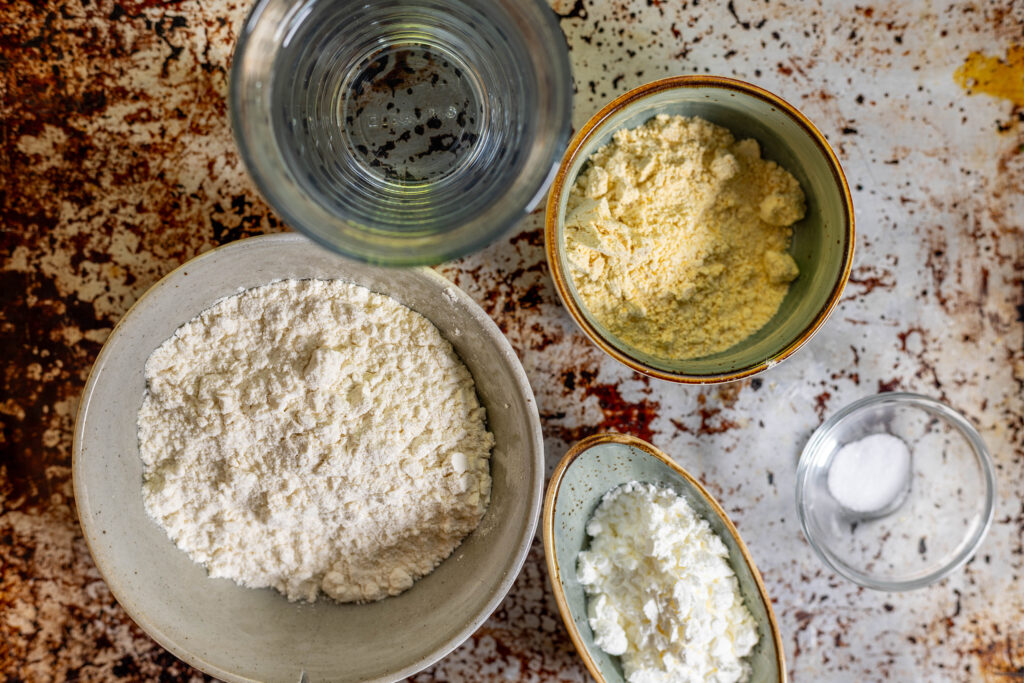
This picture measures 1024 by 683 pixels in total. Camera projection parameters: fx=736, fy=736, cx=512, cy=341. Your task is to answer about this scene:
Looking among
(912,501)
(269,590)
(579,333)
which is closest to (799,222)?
(579,333)

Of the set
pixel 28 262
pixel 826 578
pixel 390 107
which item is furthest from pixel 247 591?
pixel 826 578

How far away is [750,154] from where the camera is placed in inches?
33.8

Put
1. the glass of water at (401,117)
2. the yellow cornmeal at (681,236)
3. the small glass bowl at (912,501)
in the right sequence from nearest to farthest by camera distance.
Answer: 1. the glass of water at (401,117)
2. the yellow cornmeal at (681,236)
3. the small glass bowl at (912,501)

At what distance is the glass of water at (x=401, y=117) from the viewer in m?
0.72

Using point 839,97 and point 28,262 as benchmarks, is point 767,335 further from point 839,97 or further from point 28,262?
point 28,262

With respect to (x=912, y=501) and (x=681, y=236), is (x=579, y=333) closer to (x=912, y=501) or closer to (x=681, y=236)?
(x=681, y=236)

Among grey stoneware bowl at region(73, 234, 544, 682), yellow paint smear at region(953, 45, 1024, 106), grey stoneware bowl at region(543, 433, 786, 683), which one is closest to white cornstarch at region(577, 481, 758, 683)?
grey stoneware bowl at region(543, 433, 786, 683)

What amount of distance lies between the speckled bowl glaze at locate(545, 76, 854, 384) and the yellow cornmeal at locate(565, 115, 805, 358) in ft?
0.05

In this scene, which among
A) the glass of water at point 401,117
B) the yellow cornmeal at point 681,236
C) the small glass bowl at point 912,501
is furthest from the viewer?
the small glass bowl at point 912,501

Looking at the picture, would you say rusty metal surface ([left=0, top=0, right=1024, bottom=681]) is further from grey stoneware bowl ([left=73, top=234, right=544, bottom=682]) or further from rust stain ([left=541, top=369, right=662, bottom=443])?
grey stoneware bowl ([left=73, top=234, right=544, bottom=682])

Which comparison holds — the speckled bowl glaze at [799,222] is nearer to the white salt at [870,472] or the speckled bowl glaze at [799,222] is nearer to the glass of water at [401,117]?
the glass of water at [401,117]

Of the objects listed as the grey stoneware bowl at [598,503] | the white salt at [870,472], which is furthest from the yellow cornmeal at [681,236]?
the white salt at [870,472]

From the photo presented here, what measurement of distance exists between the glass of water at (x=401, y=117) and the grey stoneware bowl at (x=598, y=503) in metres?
0.31

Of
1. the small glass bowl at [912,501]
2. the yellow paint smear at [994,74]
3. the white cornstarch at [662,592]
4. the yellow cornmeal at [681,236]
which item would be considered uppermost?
the yellow paint smear at [994,74]
